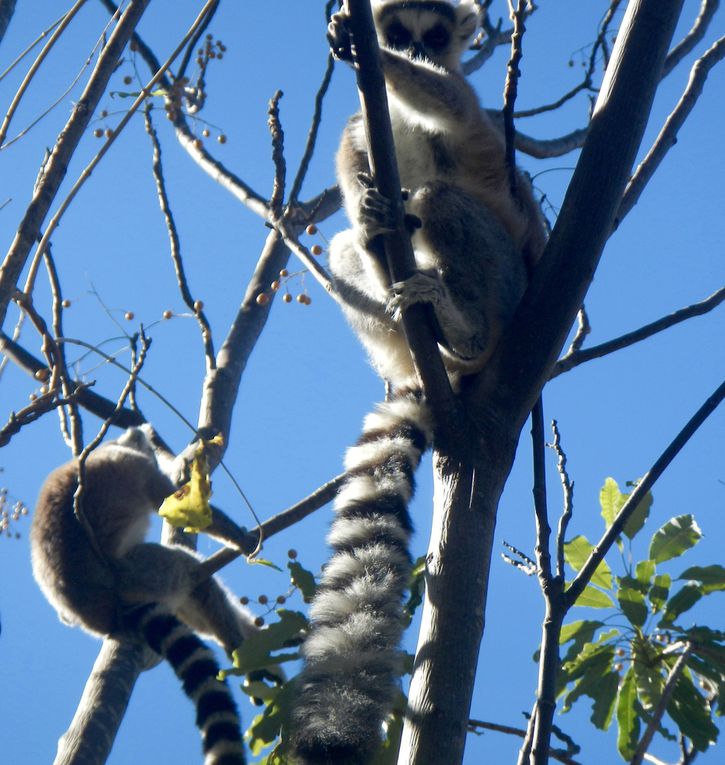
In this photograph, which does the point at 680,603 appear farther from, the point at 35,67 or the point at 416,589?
the point at 35,67

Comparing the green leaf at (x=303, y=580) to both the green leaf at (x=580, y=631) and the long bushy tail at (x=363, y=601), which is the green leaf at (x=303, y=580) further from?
the green leaf at (x=580, y=631)

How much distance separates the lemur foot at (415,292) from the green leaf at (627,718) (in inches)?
68.6

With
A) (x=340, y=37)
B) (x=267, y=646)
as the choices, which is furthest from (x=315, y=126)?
(x=267, y=646)

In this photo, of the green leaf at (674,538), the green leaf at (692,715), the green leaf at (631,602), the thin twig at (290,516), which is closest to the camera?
the green leaf at (692,715)

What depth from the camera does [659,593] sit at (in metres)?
4.10

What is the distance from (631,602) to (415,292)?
63.1 inches

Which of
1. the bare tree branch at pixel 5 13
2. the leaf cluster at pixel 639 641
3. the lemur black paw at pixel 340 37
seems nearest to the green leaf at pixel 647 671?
the leaf cluster at pixel 639 641

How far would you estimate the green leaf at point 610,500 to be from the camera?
4148mm

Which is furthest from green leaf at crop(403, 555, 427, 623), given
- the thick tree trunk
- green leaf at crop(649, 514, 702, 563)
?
green leaf at crop(649, 514, 702, 563)

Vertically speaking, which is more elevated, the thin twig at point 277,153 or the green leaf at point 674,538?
the thin twig at point 277,153

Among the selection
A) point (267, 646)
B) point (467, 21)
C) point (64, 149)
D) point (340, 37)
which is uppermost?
point (467, 21)

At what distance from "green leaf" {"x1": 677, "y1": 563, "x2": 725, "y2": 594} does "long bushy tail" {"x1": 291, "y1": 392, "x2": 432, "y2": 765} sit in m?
1.25

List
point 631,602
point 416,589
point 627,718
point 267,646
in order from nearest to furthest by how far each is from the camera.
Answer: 1. point 267,646
2. point 416,589
3. point 627,718
4. point 631,602

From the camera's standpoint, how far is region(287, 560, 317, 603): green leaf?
3.91 m
